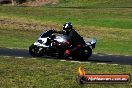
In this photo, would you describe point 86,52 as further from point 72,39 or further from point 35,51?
point 35,51

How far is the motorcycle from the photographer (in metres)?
23.3

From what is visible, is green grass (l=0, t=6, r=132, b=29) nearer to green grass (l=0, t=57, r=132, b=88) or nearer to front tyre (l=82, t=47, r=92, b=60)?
front tyre (l=82, t=47, r=92, b=60)

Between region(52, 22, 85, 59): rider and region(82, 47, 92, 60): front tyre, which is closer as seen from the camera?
region(52, 22, 85, 59): rider

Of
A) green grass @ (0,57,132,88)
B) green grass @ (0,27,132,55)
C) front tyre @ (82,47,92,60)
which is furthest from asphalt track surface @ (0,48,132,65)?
green grass @ (0,27,132,55)

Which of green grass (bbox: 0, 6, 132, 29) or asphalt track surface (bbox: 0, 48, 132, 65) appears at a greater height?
asphalt track surface (bbox: 0, 48, 132, 65)

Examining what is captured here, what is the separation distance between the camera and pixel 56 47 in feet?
77.6

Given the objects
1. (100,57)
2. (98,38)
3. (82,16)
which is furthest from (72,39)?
(82,16)

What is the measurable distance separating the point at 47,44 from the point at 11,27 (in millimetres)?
20370

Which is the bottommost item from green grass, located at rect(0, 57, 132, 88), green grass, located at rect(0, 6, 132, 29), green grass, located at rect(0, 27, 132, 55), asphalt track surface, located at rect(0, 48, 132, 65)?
green grass, located at rect(0, 6, 132, 29)

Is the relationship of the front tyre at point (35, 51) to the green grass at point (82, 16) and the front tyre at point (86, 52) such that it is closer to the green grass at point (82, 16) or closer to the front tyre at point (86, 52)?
the front tyre at point (86, 52)

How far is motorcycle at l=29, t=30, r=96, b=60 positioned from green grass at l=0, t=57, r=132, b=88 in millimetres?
1830

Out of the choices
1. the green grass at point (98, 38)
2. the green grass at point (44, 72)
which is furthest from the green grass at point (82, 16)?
the green grass at point (44, 72)

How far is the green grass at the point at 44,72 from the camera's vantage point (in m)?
15.1

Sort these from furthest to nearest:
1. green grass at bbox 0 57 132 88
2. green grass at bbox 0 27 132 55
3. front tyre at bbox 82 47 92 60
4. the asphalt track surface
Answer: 1. green grass at bbox 0 27 132 55
2. the asphalt track surface
3. front tyre at bbox 82 47 92 60
4. green grass at bbox 0 57 132 88
